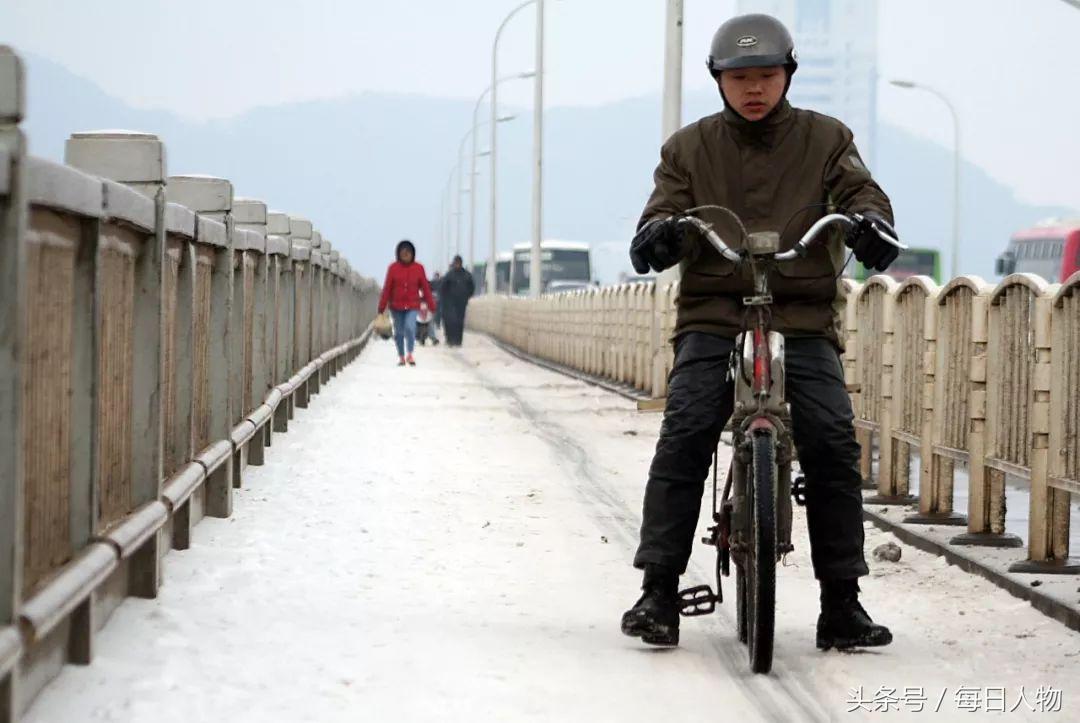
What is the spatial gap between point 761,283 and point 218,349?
4201 mm

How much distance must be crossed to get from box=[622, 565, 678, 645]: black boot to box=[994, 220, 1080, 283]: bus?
46.1m

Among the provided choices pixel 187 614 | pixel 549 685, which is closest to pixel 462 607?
pixel 187 614

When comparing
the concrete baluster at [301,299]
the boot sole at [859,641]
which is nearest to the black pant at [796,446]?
the boot sole at [859,641]

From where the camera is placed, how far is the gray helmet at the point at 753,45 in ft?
19.8

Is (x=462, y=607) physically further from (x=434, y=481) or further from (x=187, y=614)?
(x=434, y=481)

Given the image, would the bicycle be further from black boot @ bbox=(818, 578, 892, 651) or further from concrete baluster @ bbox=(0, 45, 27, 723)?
concrete baluster @ bbox=(0, 45, 27, 723)

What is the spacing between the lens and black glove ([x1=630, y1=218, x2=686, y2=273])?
19.8ft

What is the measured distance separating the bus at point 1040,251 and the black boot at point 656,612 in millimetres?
46132

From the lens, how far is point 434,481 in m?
11.8

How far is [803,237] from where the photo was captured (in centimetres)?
603

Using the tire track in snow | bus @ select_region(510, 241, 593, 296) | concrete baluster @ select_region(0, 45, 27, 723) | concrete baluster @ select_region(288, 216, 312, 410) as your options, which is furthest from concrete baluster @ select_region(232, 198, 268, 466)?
bus @ select_region(510, 241, 593, 296)

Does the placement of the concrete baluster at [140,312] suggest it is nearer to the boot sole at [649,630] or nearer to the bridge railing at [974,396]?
the boot sole at [649,630]

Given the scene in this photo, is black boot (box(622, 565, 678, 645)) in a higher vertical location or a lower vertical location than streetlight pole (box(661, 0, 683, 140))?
lower

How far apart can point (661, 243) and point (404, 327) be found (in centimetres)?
2550
